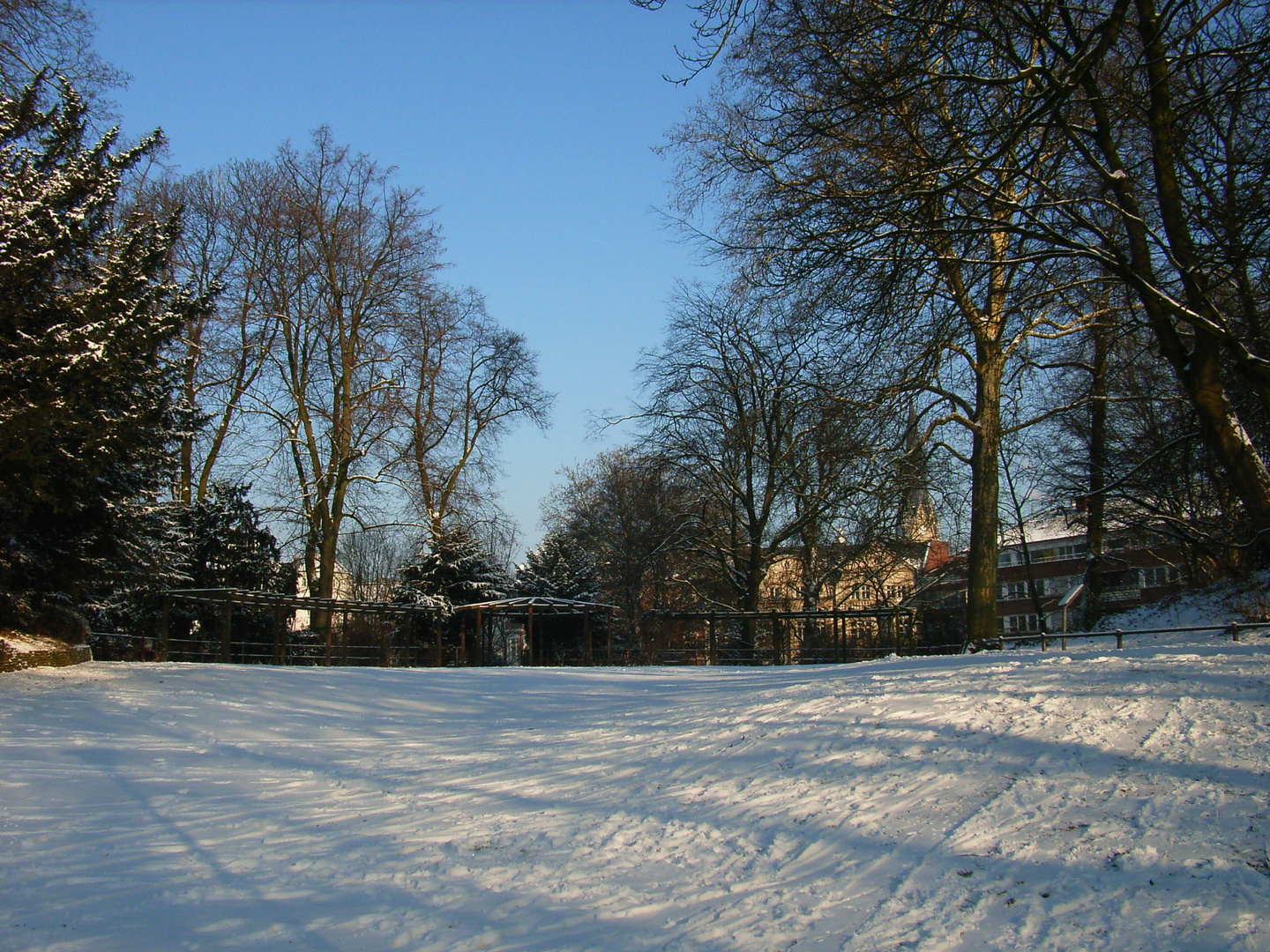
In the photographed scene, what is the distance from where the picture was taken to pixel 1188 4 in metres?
8.09

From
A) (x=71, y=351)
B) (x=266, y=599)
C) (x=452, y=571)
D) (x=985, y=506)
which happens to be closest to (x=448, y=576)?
(x=452, y=571)

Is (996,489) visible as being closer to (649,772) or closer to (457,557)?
(649,772)

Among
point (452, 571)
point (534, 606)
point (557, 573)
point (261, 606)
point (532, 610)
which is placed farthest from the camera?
point (557, 573)

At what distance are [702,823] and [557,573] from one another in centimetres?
3270

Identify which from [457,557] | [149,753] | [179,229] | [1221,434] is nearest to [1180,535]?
[1221,434]

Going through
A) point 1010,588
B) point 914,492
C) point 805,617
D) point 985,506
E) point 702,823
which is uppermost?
point 914,492

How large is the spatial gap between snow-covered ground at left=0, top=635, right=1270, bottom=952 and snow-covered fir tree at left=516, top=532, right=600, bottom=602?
2799cm

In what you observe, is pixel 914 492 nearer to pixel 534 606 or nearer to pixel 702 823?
pixel 534 606

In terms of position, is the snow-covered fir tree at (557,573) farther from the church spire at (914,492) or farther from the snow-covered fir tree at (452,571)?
the church spire at (914,492)

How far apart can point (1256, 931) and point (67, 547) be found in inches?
604

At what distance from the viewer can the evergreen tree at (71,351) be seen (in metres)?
10.5

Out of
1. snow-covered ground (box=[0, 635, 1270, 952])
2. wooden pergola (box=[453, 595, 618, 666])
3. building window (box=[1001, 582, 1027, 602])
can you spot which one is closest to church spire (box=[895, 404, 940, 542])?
snow-covered ground (box=[0, 635, 1270, 952])

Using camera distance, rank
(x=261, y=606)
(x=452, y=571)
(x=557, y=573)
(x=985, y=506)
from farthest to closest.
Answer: (x=557, y=573) < (x=452, y=571) < (x=261, y=606) < (x=985, y=506)

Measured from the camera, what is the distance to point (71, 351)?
10609mm
